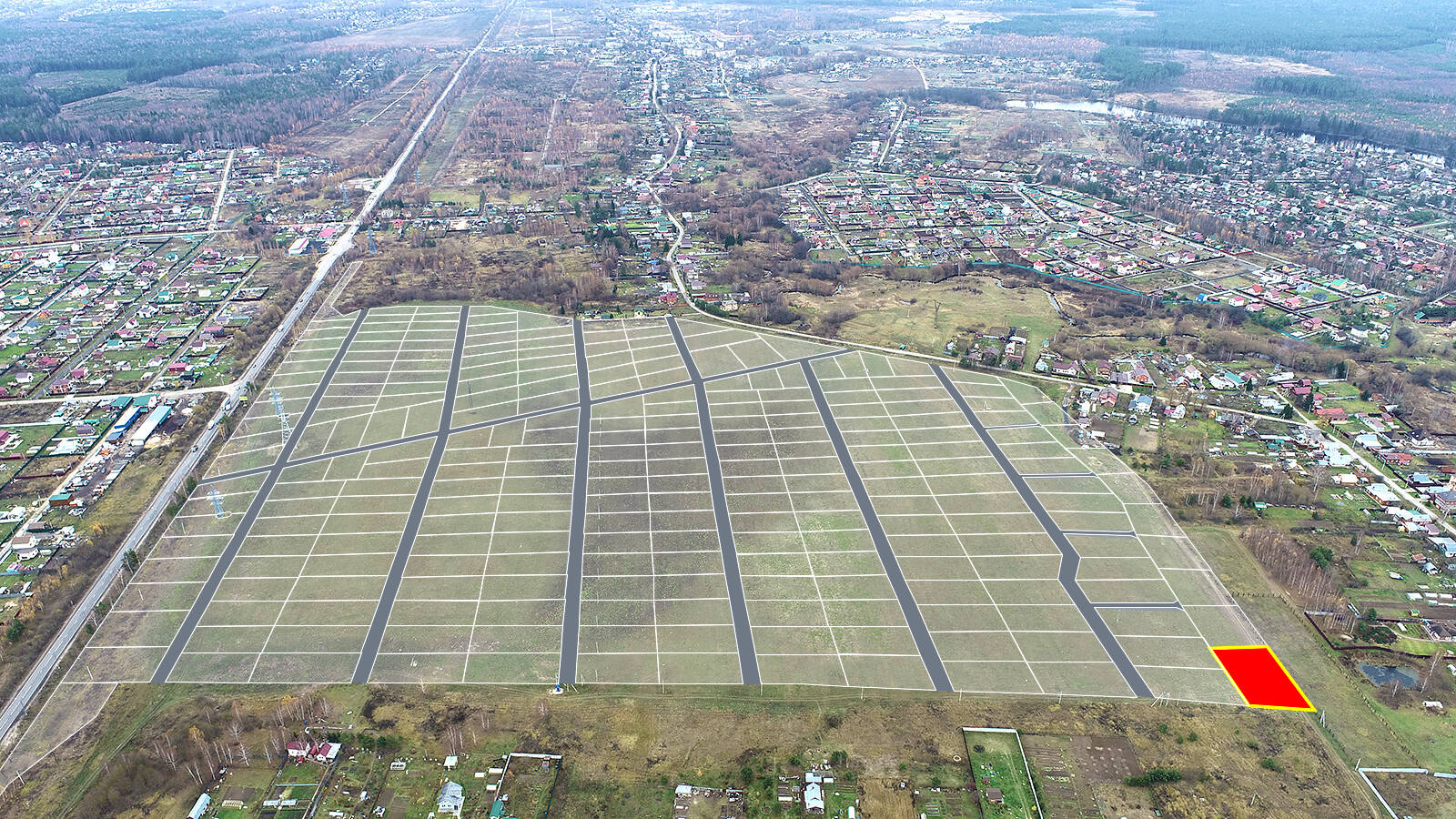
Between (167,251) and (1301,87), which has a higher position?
(1301,87)

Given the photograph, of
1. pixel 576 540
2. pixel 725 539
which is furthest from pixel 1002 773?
pixel 576 540

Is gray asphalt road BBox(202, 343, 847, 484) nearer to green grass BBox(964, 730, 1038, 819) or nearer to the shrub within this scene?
green grass BBox(964, 730, 1038, 819)

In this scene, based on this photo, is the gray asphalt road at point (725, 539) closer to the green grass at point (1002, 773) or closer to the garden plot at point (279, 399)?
the green grass at point (1002, 773)

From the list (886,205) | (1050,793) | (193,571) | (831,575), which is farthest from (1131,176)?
(193,571)

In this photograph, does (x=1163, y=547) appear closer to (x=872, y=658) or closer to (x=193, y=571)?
(x=872, y=658)

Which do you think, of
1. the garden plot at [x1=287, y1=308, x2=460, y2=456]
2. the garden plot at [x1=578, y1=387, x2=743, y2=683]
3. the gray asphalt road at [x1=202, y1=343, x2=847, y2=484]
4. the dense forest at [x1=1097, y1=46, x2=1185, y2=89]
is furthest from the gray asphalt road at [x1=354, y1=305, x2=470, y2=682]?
the dense forest at [x1=1097, y1=46, x2=1185, y2=89]

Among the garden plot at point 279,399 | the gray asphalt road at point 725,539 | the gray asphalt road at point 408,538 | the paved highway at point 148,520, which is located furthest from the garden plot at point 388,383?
the gray asphalt road at point 725,539
